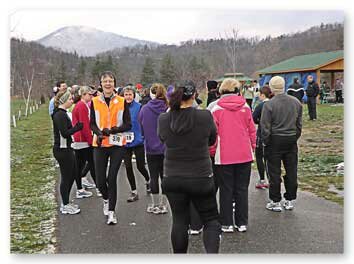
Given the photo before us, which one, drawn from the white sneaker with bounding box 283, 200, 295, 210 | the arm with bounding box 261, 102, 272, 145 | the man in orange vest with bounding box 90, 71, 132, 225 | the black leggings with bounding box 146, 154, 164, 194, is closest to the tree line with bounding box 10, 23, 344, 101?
the man in orange vest with bounding box 90, 71, 132, 225

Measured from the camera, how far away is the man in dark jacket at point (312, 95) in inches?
472

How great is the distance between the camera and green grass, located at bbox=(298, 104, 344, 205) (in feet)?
17.5

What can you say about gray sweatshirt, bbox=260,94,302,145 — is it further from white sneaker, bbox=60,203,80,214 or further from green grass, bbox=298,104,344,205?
white sneaker, bbox=60,203,80,214

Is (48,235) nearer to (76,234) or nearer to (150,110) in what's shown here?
(76,234)

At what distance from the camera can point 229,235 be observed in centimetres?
420

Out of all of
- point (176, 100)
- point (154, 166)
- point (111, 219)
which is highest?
point (176, 100)

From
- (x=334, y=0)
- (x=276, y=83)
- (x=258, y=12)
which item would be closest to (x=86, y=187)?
(x=276, y=83)

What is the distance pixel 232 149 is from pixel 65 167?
6.06 ft

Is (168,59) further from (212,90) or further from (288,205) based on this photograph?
(288,205)

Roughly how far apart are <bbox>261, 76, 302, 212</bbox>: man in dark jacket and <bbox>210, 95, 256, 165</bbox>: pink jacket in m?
0.54

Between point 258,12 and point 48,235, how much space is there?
2.87 metres

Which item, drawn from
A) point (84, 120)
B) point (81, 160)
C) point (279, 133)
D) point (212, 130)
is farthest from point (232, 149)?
point (81, 160)

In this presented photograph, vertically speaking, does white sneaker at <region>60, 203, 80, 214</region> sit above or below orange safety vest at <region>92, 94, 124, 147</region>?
below

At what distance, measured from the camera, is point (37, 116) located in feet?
30.8
